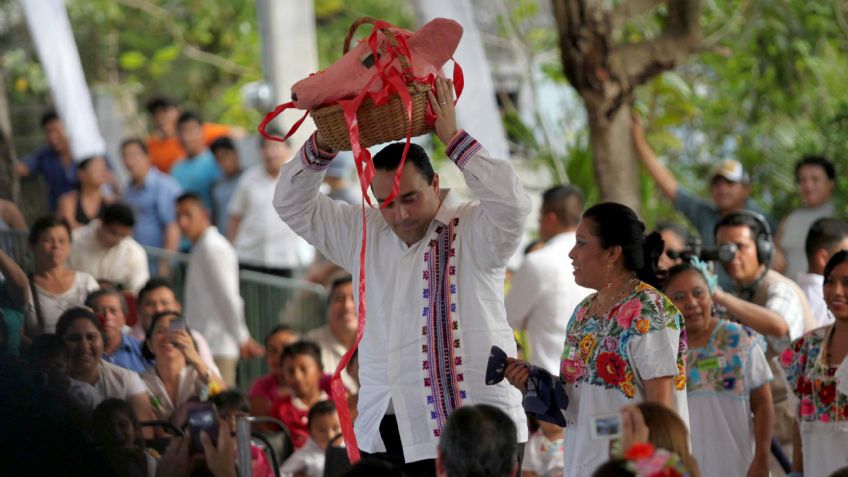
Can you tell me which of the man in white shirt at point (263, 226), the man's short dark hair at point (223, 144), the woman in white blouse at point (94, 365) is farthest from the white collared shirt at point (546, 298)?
the man's short dark hair at point (223, 144)

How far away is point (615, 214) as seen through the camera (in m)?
4.68

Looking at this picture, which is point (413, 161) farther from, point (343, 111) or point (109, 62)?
point (109, 62)

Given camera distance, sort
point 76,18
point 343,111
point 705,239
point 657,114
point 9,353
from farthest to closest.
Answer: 1. point 76,18
2. point 657,114
3. point 705,239
4. point 9,353
5. point 343,111

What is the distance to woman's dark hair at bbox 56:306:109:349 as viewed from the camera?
18.3 ft

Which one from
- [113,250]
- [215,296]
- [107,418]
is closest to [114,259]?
[113,250]

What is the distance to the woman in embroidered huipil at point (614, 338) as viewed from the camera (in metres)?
4.44

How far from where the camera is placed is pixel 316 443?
7.06m

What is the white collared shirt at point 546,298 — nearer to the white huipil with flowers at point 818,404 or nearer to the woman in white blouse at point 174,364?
the white huipil with flowers at point 818,404

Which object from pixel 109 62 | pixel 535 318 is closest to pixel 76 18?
pixel 109 62

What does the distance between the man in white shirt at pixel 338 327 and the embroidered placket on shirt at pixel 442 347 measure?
130 inches

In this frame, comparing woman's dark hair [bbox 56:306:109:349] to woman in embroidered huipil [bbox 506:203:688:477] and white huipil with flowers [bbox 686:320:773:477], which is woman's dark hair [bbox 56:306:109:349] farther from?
white huipil with flowers [bbox 686:320:773:477]

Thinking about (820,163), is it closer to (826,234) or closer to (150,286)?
(826,234)

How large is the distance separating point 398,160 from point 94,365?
168 cm

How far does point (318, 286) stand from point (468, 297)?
575 cm
